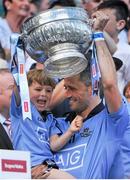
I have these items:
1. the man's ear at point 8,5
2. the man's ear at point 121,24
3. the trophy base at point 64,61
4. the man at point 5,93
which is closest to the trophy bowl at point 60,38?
the trophy base at point 64,61

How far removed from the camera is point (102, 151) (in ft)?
15.6

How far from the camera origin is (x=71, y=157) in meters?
4.83

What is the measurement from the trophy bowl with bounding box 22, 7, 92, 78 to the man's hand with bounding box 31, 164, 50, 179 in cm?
58

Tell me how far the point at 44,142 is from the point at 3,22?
3.01 metres

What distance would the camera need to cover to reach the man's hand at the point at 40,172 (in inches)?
185

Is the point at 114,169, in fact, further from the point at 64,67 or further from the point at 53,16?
the point at 53,16

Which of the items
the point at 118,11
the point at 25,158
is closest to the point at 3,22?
the point at 118,11

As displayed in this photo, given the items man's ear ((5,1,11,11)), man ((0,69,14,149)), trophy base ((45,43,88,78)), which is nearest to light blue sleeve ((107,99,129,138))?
trophy base ((45,43,88,78))

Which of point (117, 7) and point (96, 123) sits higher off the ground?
point (96, 123)

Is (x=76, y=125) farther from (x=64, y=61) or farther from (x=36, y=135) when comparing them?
(x=64, y=61)

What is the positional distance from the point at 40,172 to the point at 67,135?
0.30 metres

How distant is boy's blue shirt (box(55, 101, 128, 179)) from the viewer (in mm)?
4730

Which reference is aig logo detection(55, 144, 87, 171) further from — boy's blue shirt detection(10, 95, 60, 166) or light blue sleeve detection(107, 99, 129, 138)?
light blue sleeve detection(107, 99, 129, 138)

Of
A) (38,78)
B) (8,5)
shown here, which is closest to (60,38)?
(38,78)
